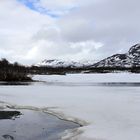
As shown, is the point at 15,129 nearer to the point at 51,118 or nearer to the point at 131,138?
the point at 51,118

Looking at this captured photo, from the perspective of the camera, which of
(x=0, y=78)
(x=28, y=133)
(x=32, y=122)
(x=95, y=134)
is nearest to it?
(x=95, y=134)

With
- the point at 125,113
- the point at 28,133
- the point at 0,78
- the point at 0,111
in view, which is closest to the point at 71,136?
the point at 28,133

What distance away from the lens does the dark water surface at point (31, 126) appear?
11297 millimetres

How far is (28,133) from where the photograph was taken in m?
11.8

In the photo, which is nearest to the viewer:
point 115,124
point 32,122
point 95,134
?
point 95,134

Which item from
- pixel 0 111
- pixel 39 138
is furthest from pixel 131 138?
pixel 0 111

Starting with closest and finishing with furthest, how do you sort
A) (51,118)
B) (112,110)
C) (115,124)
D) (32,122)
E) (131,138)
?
(131,138)
(115,124)
(32,122)
(51,118)
(112,110)

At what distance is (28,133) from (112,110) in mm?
5898

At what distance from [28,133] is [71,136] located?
5.57ft

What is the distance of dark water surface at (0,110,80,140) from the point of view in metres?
11.3

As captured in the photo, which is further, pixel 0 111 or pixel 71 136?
pixel 0 111

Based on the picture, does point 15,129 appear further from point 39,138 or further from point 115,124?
point 115,124

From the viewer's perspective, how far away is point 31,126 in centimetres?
1323

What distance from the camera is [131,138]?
395 inches
